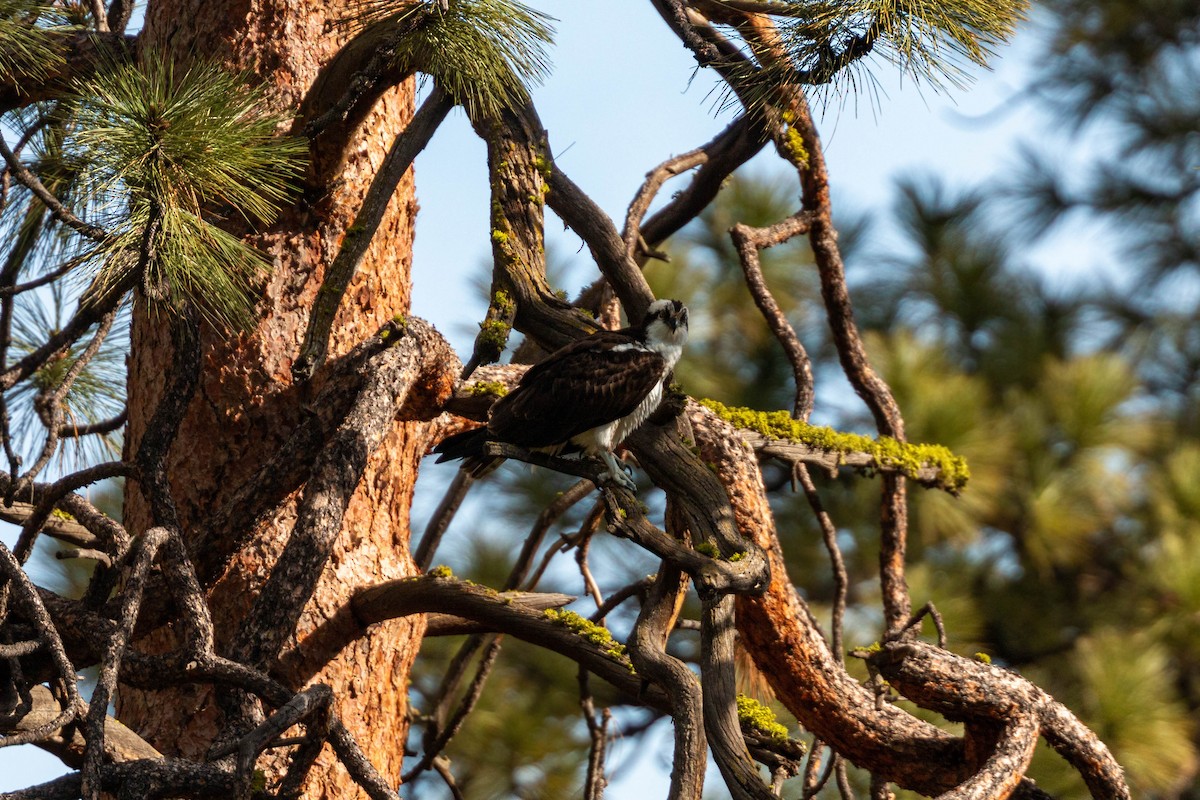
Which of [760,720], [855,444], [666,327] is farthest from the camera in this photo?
[855,444]

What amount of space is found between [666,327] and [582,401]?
1.58 feet

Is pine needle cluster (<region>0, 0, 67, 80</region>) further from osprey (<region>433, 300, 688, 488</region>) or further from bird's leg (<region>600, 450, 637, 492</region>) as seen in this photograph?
bird's leg (<region>600, 450, 637, 492</region>)

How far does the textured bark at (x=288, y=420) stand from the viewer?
325cm

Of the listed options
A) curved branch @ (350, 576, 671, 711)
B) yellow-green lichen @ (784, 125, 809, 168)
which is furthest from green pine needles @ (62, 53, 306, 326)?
yellow-green lichen @ (784, 125, 809, 168)

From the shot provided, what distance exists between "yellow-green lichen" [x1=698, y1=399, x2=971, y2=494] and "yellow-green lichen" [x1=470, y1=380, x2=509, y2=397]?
1.96ft

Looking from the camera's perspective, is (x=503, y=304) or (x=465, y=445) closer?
(x=503, y=304)

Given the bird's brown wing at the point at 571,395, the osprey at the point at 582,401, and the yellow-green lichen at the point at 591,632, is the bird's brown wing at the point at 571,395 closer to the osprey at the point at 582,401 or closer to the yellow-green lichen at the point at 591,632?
the osprey at the point at 582,401

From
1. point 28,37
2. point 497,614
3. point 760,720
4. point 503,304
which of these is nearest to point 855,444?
point 760,720

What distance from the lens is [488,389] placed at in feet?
11.0

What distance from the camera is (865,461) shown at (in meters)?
3.88

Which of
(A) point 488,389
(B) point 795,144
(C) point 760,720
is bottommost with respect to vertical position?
(C) point 760,720

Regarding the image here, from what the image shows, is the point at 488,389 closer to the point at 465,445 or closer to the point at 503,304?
the point at 465,445

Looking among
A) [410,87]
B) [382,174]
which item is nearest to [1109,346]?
[410,87]

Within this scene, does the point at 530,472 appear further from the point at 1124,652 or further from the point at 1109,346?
the point at 1109,346
